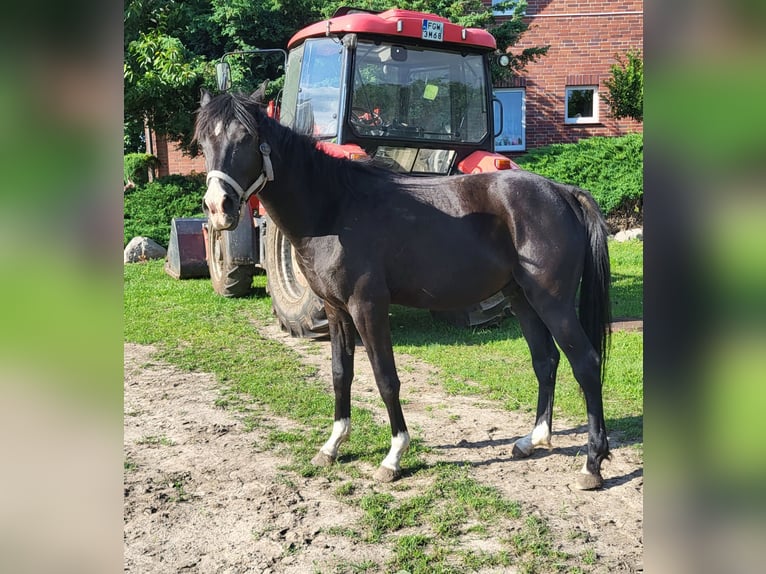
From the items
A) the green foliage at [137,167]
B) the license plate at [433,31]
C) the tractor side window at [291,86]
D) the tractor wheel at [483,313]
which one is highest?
the license plate at [433,31]

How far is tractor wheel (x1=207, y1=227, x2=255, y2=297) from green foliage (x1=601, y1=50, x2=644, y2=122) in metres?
9.48

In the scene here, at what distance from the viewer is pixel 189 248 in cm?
1008

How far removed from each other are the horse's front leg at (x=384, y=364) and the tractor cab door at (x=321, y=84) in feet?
9.98

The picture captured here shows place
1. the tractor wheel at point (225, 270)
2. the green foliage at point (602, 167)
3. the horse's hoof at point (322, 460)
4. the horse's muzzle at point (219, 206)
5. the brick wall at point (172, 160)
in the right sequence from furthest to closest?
the brick wall at point (172, 160) < the green foliage at point (602, 167) < the tractor wheel at point (225, 270) < the horse's hoof at point (322, 460) < the horse's muzzle at point (219, 206)

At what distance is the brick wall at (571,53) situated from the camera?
1581 cm

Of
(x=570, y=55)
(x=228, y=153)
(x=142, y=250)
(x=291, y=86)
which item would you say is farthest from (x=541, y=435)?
(x=570, y=55)

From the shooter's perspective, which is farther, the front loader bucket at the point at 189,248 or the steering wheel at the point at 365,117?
the front loader bucket at the point at 189,248

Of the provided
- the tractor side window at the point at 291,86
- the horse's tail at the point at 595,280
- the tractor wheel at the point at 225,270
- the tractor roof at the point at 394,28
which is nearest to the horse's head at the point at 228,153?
the horse's tail at the point at 595,280

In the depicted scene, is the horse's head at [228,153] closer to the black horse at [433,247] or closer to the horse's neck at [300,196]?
the black horse at [433,247]

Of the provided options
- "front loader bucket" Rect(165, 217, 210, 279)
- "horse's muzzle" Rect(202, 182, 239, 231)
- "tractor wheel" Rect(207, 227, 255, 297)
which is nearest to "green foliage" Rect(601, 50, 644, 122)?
"front loader bucket" Rect(165, 217, 210, 279)

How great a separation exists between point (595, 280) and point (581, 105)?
46.0ft
